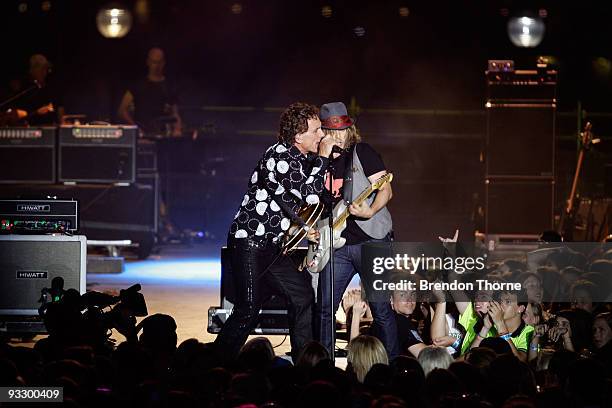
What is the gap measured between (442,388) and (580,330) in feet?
7.19

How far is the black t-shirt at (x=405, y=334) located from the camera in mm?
7492

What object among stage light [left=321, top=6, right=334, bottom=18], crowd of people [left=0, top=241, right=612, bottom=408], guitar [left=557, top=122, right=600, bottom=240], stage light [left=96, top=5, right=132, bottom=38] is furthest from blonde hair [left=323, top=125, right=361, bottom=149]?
stage light [left=321, top=6, right=334, bottom=18]

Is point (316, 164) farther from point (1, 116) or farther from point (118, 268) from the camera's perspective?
point (1, 116)

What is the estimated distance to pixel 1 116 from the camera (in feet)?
45.2

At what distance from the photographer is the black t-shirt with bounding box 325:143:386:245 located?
714 centimetres

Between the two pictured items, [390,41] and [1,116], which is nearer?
[1,116]

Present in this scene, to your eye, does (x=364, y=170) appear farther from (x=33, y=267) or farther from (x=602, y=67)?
(x=602, y=67)

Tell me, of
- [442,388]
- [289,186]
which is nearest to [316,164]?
[289,186]

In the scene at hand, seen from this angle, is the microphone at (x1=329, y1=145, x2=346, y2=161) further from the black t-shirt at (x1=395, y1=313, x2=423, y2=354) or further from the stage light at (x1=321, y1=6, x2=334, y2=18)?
the stage light at (x1=321, y1=6, x2=334, y2=18)

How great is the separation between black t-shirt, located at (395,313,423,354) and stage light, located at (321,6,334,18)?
11829 mm

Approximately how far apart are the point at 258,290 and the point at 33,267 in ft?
7.97

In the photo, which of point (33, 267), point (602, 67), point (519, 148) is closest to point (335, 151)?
point (33, 267)

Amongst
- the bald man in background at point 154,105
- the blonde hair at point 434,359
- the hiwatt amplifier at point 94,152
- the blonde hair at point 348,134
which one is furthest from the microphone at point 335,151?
the bald man in background at point 154,105

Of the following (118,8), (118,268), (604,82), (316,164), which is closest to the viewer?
(316,164)
